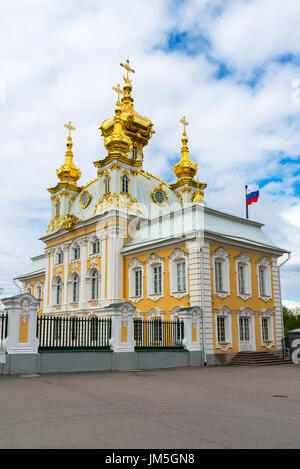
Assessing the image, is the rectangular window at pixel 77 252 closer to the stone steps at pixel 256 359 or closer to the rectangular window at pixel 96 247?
the rectangular window at pixel 96 247

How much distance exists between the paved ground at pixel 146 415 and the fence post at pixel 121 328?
14.8ft

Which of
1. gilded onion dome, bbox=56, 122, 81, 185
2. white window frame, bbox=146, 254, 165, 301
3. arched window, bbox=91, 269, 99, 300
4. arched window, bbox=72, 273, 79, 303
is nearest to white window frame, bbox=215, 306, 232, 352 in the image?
white window frame, bbox=146, 254, 165, 301

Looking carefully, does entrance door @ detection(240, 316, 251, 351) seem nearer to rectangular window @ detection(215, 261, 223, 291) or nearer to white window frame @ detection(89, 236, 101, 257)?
rectangular window @ detection(215, 261, 223, 291)

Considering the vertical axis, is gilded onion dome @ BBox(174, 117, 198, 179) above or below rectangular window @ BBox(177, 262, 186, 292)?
above

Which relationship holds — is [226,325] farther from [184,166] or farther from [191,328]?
[184,166]

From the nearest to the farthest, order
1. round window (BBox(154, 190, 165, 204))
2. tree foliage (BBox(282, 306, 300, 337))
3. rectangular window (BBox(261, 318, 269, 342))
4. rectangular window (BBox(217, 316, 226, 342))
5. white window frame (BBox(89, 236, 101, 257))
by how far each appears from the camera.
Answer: rectangular window (BBox(217, 316, 226, 342)) < rectangular window (BBox(261, 318, 269, 342)) < white window frame (BBox(89, 236, 101, 257)) < round window (BBox(154, 190, 165, 204)) < tree foliage (BBox(282, 306, 300, 337))

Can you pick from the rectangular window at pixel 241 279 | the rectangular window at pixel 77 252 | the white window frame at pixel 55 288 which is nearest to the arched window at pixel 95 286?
the rectangular window at pixel 77 252

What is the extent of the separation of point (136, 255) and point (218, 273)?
549 cm

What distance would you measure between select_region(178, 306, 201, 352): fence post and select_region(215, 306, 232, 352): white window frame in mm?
1579

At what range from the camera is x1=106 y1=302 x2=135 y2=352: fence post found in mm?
16703

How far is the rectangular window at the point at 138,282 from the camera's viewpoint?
25.5 meters

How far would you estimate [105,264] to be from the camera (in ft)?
88.6
